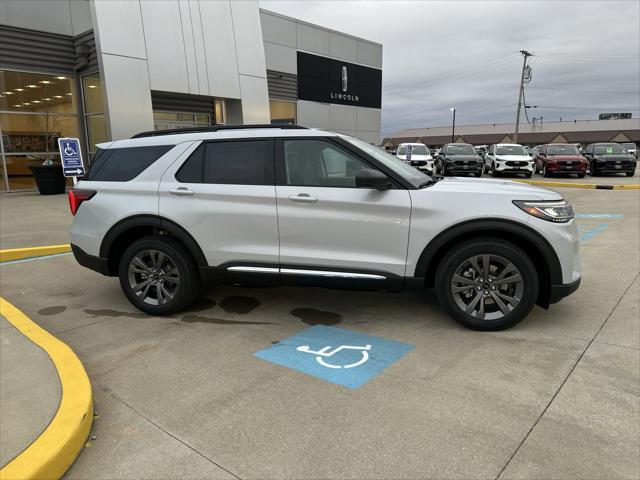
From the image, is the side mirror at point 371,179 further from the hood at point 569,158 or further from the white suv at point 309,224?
the hood at point 569,158

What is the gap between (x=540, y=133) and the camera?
242 feet

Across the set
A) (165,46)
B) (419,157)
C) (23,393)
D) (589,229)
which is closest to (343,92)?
(419,157)

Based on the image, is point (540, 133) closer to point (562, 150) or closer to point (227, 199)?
point (562, 150)

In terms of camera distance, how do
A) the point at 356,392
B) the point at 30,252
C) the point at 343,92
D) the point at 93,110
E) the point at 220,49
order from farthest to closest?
the point at 343,92, the point at 93,110, the point at 220,49, the point at 30,252, the point at 356,392

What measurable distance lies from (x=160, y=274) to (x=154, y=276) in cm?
7

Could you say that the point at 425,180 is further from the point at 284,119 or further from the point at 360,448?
the point at 284,119

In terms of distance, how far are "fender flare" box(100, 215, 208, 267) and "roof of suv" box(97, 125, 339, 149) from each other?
0.78m

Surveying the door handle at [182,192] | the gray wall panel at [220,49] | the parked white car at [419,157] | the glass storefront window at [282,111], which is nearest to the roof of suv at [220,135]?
the door handle at [182,192]

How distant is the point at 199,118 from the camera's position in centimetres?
1880

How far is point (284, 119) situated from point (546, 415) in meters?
22.0

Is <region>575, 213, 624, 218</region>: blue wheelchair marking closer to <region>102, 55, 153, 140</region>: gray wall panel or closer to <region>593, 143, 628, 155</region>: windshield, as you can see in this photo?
<region>102, 55, 153, 140</region>: gray wall panel

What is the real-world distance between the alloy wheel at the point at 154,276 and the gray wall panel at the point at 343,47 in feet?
74.0

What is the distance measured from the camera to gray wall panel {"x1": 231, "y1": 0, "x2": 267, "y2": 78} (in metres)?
16.5

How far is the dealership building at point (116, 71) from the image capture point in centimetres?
1379
